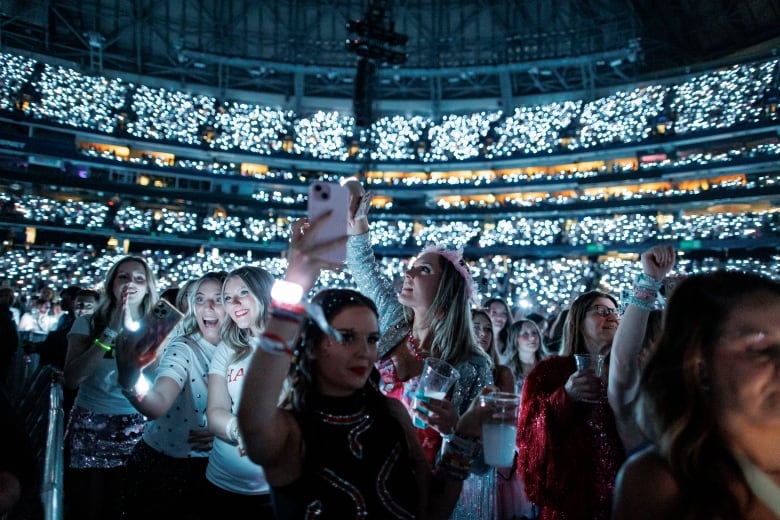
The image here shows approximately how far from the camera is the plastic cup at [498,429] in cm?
201

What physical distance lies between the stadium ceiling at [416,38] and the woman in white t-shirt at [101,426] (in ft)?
99.2

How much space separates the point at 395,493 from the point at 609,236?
33085mm

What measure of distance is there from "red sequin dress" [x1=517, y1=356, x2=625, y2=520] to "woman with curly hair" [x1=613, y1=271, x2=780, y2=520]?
4.06 feet

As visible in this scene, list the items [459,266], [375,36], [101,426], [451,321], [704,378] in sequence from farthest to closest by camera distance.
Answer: [375,36], [101,426], [459,266], [451,321], [704,378]

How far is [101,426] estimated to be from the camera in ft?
12.6

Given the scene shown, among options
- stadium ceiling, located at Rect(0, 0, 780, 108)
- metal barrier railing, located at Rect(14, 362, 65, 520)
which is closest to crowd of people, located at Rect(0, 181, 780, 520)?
metal barrier railing, located at Rect(14, 362, 65, 520)

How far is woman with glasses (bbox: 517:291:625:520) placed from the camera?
Result: 2.67m

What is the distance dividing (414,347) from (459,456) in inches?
42.8

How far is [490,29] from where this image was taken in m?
36.5

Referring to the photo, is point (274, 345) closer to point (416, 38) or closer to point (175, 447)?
point (175, 447)

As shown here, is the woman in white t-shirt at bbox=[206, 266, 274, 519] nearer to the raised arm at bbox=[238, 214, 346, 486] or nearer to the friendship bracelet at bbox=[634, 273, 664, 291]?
the raised arm at bbox=[238, 214, 346, 486]

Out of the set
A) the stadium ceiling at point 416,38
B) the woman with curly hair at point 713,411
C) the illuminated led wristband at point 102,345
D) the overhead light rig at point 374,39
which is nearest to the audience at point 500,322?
the illuminated led wristband at point 102,345

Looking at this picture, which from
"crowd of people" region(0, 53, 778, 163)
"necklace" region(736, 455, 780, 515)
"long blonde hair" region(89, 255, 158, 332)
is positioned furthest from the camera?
"crowd of people" region(0, 53, 778, 163)

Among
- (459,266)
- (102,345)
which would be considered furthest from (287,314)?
(102,345)
